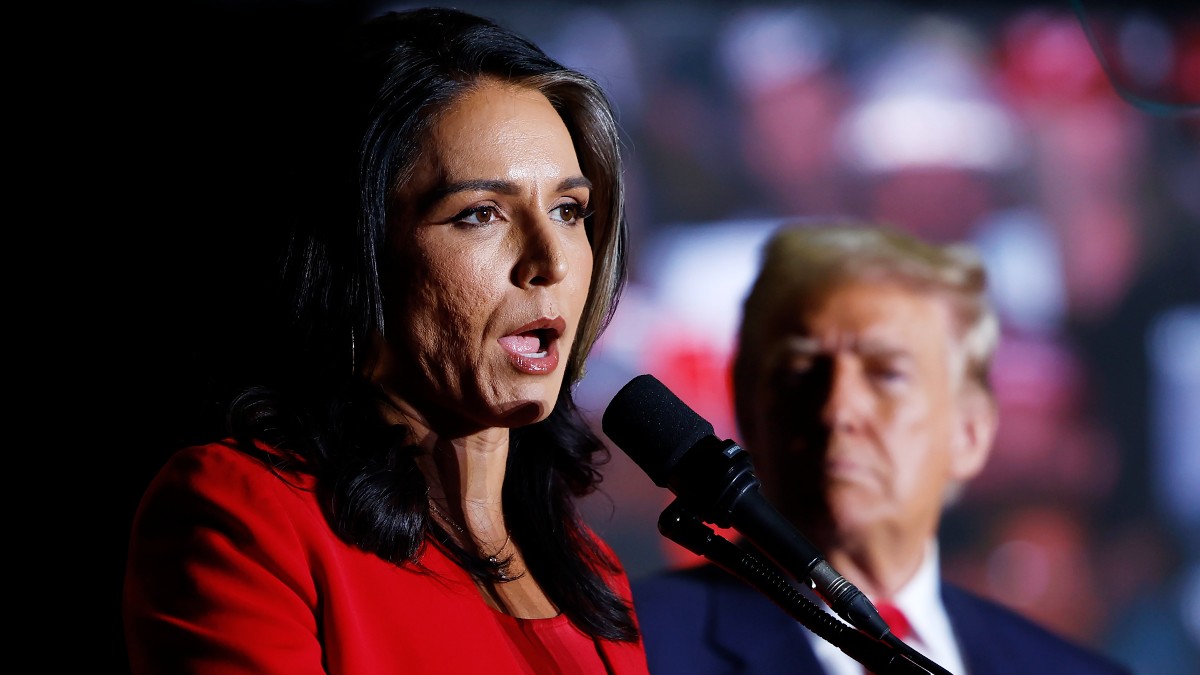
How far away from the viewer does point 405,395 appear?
135cm

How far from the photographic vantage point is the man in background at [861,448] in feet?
6.56

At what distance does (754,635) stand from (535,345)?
864mm

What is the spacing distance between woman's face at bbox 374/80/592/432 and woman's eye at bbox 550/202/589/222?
3 centimetres

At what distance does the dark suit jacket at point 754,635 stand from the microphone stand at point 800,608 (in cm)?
64

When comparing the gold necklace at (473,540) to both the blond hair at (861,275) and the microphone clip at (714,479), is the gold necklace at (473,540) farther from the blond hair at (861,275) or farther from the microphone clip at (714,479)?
the blond hair at (861,275)

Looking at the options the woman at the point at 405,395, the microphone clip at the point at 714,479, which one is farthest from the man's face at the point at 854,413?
the microphone clip at the point at 714,479

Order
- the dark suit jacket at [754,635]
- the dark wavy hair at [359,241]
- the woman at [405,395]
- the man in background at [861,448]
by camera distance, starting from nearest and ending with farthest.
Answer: the woman at [405,395]
the dark wavy hair at [359,241]
the dark suit jacket at [754,635]
the man in background at [861,448]

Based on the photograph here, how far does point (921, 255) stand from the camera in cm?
234

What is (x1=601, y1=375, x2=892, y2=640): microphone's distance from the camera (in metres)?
1.05

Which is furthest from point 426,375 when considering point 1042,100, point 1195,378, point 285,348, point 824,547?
point 1195,378

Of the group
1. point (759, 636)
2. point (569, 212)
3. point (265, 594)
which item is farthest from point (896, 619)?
point (265, 594)

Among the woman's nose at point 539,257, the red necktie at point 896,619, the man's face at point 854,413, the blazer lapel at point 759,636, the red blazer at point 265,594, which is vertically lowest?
the blazer lapel at point 759,636

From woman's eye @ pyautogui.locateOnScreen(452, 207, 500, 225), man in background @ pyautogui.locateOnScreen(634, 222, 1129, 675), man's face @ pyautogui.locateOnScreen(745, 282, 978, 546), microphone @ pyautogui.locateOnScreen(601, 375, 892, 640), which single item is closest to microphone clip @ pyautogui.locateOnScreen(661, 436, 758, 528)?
microphone @ pyautogui.locateOnScreen(601, 375, 892, 640)

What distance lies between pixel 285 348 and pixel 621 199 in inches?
18.8
